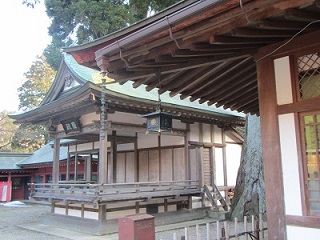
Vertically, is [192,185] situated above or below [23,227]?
above

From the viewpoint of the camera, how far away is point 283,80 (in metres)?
3.80

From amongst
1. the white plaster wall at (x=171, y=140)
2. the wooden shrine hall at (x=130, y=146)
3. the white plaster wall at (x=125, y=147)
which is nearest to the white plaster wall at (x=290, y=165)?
the wooden shrine hall at (x=130, y=146)

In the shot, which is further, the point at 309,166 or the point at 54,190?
the point at 54,190

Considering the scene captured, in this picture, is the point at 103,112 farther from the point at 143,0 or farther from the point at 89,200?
the point at 143,0

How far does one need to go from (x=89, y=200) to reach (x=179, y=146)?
14.8ft

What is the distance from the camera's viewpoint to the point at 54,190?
443 inches

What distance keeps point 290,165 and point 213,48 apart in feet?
5.14

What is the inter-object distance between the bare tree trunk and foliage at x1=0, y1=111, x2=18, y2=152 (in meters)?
27.0

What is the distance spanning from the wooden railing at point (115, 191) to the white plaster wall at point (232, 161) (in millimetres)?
2498

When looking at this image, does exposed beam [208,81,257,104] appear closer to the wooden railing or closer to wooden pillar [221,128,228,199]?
the wooden railing

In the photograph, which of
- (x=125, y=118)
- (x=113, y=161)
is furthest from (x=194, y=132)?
(x=113, y=161)

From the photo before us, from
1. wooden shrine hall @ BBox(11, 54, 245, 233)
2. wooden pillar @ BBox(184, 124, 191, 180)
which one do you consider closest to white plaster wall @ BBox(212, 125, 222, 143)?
wooden shrine hall @ BBox(11, 54, 245, 233)

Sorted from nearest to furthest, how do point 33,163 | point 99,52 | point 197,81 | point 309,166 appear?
point 309,166, point 99,52, point 197,81, point 33,163

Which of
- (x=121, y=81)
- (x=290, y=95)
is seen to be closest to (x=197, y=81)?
(x=121, y=81)
